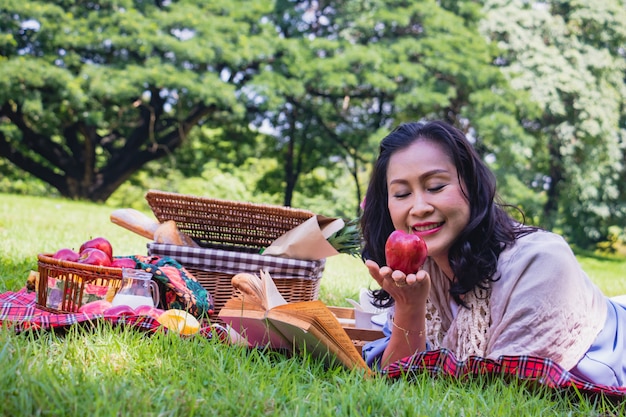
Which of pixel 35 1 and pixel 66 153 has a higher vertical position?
pixel 35 1

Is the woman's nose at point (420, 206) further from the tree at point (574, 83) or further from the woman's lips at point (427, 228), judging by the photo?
the tree at point (574, 83)

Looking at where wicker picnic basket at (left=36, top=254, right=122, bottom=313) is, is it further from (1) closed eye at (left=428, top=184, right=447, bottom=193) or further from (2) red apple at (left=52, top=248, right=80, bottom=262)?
(1) closed eye at (left=428, top=184, right=447, bottom=193)

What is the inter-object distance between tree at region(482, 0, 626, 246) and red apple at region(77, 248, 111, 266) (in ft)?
49.5

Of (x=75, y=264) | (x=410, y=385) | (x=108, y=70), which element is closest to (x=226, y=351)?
(x=410, y=385)

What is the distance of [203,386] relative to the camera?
1.94 metres

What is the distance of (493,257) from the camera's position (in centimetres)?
240

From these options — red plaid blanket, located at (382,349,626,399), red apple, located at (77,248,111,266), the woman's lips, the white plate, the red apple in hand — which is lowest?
the white plate

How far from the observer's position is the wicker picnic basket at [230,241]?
139 inches

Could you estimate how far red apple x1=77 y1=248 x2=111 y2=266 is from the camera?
10.0 ft

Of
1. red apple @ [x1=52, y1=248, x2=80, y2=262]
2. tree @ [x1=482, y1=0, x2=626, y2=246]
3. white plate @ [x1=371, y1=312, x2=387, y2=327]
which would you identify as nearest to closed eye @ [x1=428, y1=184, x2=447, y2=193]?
white plate @ [x1=371, y1=312, x2=387, y2=327]

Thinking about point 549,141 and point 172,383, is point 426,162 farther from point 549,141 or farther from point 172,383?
point 549,141

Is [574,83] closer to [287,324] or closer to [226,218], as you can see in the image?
[226,218]

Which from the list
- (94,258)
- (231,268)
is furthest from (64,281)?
(231,268)

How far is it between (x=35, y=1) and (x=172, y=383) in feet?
50.8
